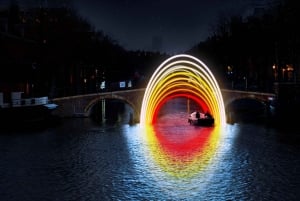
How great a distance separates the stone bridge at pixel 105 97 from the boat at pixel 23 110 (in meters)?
5.25

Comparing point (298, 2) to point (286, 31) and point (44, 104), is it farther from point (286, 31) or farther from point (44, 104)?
point (44, 104)

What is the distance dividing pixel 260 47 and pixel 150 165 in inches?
2225

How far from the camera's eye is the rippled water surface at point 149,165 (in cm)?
2841

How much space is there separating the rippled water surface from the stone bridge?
19.8 meters

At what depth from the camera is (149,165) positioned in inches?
1452

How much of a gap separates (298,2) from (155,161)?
3988cm

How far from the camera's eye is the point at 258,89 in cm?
8288

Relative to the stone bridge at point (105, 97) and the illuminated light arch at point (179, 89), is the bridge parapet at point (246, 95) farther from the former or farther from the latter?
the illuminated light arch at point (179, 89)

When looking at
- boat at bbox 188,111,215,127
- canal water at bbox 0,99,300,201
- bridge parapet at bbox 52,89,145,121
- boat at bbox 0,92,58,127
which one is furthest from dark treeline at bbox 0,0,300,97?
canal water at bbox 0,99,300,201

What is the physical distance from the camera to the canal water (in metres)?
28.4

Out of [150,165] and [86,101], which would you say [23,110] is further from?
[150,165]

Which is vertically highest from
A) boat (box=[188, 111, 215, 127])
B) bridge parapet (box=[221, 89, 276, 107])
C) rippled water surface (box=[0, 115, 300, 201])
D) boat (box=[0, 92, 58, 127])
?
bridge parapet (box=[221, 89, 276, 107])

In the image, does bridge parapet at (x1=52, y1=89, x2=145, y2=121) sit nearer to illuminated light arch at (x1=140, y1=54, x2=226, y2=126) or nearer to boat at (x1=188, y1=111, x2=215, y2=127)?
illuminated light arch at (x1=140, y1=54, x2=226, y2=126)

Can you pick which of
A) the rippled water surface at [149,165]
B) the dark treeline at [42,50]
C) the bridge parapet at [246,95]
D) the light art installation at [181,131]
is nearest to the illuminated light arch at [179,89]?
the light art installation at [181,131]
